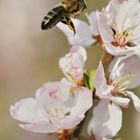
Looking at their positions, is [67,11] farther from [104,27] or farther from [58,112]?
[58,112]

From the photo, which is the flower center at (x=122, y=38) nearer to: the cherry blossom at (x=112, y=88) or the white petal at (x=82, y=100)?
the cherry blossom at (x=112, y=88)

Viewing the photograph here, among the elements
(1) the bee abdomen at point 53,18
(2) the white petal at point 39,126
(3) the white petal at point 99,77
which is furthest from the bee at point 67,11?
(2) the white petal at point 39,126

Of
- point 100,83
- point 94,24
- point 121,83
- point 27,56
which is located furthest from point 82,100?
point 27,56

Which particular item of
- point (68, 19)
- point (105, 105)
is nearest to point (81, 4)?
point (68, 19)


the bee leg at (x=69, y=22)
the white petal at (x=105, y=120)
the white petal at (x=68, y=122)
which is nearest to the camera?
the white petal at (x=68, y=122)

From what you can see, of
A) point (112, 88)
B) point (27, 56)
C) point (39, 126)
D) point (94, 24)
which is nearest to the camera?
point (39, 126)
